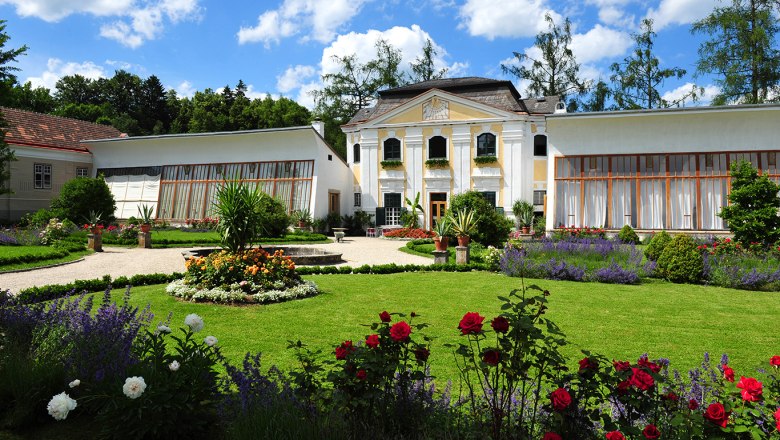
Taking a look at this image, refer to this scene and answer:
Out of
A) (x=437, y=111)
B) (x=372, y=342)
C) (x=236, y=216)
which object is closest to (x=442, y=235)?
(x=236, y=216)

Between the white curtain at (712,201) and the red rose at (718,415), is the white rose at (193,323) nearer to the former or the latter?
the red rose at (718,415)

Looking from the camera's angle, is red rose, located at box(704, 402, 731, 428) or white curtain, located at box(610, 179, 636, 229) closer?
red rose, located at box(704, 402, 731, 428)

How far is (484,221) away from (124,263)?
448 inches

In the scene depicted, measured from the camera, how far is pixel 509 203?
2788cm

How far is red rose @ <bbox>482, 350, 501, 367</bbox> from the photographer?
2.57 metres

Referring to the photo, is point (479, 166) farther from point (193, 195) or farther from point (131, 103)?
point (131, 103)

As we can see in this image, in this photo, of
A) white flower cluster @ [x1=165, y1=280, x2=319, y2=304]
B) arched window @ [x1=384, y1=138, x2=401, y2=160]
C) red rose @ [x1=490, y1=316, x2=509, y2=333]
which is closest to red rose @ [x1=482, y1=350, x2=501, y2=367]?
red rose @ [x1=490, y1=316, x2=509, y2=333]

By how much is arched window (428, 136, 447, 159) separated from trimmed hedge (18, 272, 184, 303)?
811 inches

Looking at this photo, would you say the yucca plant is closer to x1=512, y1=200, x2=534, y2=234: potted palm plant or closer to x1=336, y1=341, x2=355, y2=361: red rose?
x1=336, y1=341, x2=355, y2=361: red rose

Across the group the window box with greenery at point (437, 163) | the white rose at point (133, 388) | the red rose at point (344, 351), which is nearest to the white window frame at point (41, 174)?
the window box with greenery at point (437, 163)

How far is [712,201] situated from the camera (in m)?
21.9

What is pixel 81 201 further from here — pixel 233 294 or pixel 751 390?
pixel 751 390

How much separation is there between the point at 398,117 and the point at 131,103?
4402 cm

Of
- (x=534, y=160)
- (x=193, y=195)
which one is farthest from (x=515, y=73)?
(x=193, y=195)
